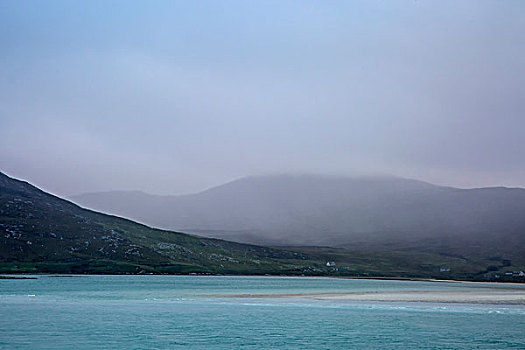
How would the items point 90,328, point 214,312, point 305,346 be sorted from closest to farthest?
1. point 305,346
2. point 90,328
3. point 214,312

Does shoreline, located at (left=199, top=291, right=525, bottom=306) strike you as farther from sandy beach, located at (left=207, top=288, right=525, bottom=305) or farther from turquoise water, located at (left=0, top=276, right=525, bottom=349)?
turquoise water, located at (left=0, top=276, right=525, bottom=349)

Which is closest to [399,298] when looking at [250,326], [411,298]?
[411,298]

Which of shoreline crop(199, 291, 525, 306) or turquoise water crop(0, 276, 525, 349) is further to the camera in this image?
shoreline crop(199, 291, 525, 306)

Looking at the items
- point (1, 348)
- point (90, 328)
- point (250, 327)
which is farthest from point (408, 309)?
point (1, 348)

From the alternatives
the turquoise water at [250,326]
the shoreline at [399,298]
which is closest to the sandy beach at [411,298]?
the shoreline at [399,298]

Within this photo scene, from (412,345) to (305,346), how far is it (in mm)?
8411

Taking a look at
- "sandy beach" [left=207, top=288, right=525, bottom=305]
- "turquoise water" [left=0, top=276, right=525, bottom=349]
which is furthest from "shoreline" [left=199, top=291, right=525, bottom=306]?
"turquoise water" [left=0, top=276, right=525, bottom=349]

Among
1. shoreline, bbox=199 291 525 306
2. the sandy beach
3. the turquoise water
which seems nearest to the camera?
the turquoise water

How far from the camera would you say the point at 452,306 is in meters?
83.9

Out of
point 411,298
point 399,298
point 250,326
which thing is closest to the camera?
point 250,326

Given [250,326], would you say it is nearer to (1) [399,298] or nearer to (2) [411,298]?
(1) [399,298]

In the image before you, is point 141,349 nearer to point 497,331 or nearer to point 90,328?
point 90,328

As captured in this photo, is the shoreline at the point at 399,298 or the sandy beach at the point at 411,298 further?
the sandy beach at the point at 411,298

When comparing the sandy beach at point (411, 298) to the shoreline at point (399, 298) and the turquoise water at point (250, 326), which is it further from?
the turquoise water at point (250, 326)
